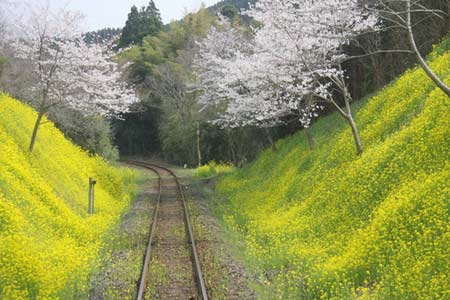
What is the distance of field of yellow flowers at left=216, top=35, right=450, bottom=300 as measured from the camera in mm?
9484

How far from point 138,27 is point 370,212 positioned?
7904 cm

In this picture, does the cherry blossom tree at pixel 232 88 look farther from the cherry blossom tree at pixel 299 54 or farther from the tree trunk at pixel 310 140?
the tree trunk at pixel 310 140

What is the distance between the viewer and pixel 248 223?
61.8ft

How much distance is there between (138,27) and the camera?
8781cm

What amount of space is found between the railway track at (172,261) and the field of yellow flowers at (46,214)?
1.29 meters

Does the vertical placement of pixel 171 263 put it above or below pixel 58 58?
below

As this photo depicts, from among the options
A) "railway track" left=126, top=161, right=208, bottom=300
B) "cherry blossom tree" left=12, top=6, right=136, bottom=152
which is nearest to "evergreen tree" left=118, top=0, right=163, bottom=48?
"cherry blossom tree" left=12, top=6, right=136, bottom=152

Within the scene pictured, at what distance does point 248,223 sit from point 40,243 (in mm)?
7430

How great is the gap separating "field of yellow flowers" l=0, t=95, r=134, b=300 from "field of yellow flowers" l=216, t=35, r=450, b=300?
13.2 ft

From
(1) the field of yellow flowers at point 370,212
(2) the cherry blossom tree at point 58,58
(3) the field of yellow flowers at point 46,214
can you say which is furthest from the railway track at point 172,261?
(2) the cherry blossom tree at point 58,58

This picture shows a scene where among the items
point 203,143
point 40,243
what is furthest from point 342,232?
point 203,143

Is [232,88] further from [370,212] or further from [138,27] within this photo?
[138,27]

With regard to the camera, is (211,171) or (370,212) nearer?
(370,212)

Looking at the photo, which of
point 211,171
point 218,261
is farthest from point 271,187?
point 211,171
